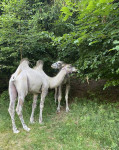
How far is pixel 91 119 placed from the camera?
434 centimetres

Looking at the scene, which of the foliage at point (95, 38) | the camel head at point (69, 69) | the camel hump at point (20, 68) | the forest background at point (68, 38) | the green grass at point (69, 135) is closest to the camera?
the foliage at point (95, 38)

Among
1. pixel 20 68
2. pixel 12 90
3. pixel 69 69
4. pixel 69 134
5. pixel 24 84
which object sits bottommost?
pixel 69 134

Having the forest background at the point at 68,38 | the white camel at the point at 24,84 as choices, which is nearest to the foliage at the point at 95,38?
the forest background at the point at 68,38

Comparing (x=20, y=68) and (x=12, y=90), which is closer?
(x=12, y=90)

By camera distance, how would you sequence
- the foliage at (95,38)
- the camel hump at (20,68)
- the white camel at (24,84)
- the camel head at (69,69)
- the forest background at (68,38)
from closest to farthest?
the foliage at (95,38), the forest background at (68,38), the white camel at (24,84), the camel hump at (20,68), the camel head at (69,69)

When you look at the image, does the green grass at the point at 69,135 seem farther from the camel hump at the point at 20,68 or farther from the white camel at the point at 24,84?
the camel hump at the point at 20,68

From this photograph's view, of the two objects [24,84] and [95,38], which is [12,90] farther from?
[95,38]

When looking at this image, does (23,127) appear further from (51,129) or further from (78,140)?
(78,140)

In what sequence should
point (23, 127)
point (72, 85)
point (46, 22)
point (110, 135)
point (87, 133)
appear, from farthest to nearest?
1. point (72, 85)
2. point (46, 22)
3. point (23, 127)
4. point (87, 133)
5. point (110, 135)

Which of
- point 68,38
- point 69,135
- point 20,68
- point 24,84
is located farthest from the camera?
point 20,68

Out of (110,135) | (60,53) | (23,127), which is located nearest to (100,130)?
(110,135)

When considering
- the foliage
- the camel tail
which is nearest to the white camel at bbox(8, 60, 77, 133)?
the camel tail

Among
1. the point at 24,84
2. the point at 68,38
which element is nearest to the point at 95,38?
the point at 68,38

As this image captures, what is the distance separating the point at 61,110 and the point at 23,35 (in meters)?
3.46
